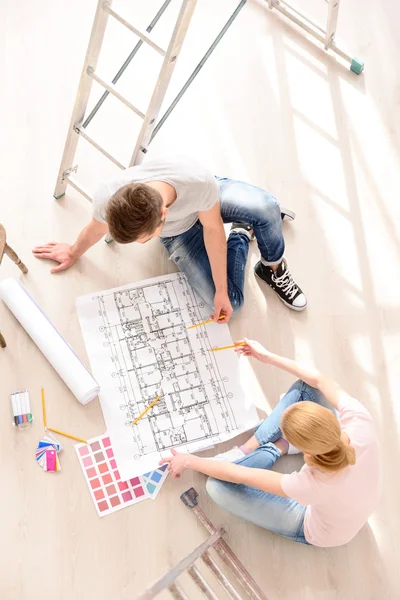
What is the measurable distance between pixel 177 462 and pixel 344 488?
1.70 ft

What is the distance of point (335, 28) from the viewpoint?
2.62 meters

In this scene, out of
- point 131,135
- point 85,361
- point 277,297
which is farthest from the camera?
point 131,135

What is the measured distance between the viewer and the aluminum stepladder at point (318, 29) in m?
2.61

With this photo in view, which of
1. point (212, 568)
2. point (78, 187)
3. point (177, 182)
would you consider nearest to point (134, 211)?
point (177, 182)

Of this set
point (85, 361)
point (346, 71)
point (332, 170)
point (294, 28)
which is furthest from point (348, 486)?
point (294, 28)

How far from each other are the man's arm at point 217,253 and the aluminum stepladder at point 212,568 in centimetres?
59

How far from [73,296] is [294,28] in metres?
1.45

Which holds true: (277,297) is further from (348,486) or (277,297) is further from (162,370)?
(348,486)

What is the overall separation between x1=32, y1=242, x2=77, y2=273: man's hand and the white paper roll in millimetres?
142

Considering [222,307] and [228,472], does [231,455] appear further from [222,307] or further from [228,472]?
[222,307]

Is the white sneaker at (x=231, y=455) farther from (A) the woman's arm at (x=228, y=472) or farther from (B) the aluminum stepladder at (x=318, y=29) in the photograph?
(B) the aluminum stepladder at (x=318, y=29)

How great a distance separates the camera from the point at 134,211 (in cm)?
158

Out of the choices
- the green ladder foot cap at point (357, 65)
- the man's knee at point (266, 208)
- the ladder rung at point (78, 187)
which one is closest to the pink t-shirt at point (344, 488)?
the man's knee at point (266, 208)

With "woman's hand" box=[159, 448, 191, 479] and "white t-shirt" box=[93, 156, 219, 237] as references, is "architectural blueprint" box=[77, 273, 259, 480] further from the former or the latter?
"white t-shirt" box=[93, 156, 219, 237]
